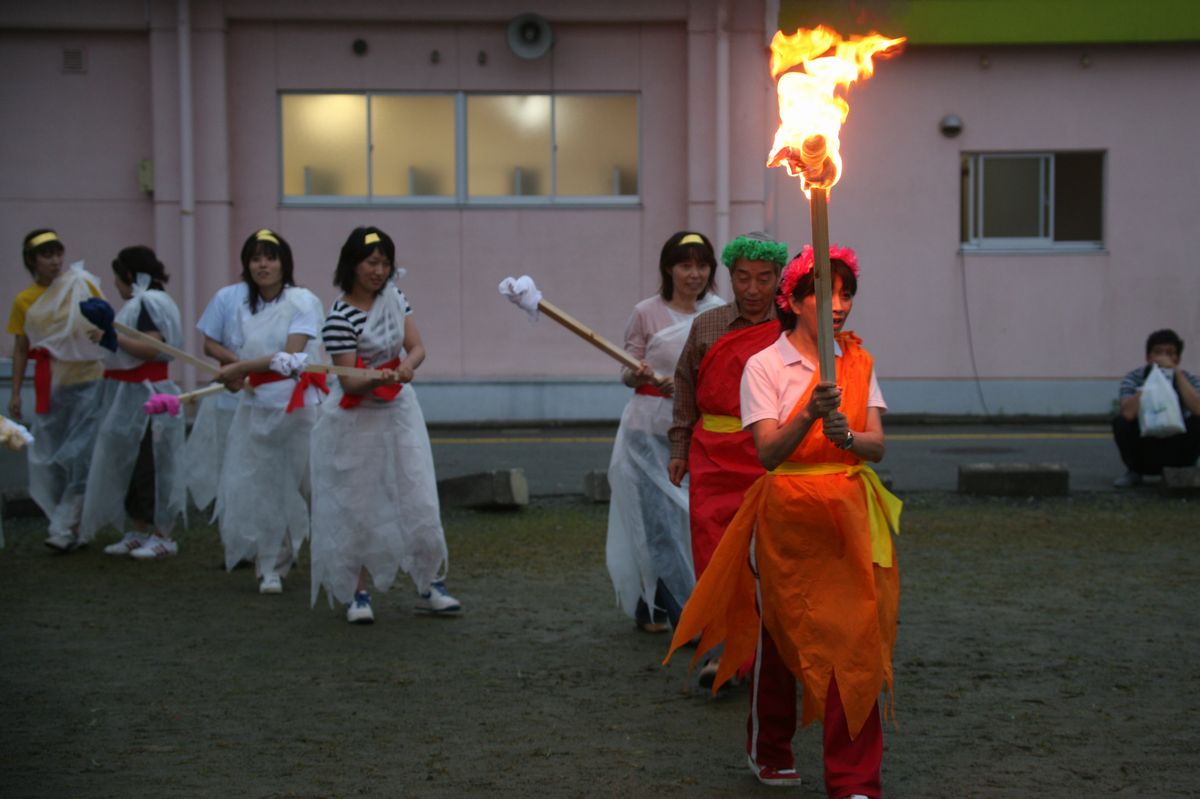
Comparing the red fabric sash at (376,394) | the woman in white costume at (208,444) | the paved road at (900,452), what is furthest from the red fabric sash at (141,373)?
the paved road at (900,452)

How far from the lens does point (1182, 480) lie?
11.0m

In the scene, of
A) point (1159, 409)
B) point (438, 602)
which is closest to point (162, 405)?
point (438, 602)

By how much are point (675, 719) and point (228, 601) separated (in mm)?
3212

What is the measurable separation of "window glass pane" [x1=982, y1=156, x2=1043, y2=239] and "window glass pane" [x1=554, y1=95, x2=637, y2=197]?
4257 millimetres

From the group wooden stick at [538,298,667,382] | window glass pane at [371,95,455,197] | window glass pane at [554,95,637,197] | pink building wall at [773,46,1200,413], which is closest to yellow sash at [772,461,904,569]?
wooden stick at [538,298,667,382]

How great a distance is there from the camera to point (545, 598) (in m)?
7.84

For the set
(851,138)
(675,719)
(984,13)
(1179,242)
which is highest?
(984,13)

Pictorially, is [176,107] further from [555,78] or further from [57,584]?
[57,584]

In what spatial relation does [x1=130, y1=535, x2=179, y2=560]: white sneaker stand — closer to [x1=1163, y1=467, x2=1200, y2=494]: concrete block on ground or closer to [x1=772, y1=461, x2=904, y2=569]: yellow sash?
[x1=772, y1=461, x2=904, y2=569]: yellow sash

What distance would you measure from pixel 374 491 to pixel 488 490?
325cm

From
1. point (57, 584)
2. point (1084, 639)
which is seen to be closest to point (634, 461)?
point (1084, 639)

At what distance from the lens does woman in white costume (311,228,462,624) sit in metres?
7.28

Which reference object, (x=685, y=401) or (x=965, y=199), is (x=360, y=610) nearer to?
(x=685, y=401)

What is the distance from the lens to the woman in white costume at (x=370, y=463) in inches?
287
